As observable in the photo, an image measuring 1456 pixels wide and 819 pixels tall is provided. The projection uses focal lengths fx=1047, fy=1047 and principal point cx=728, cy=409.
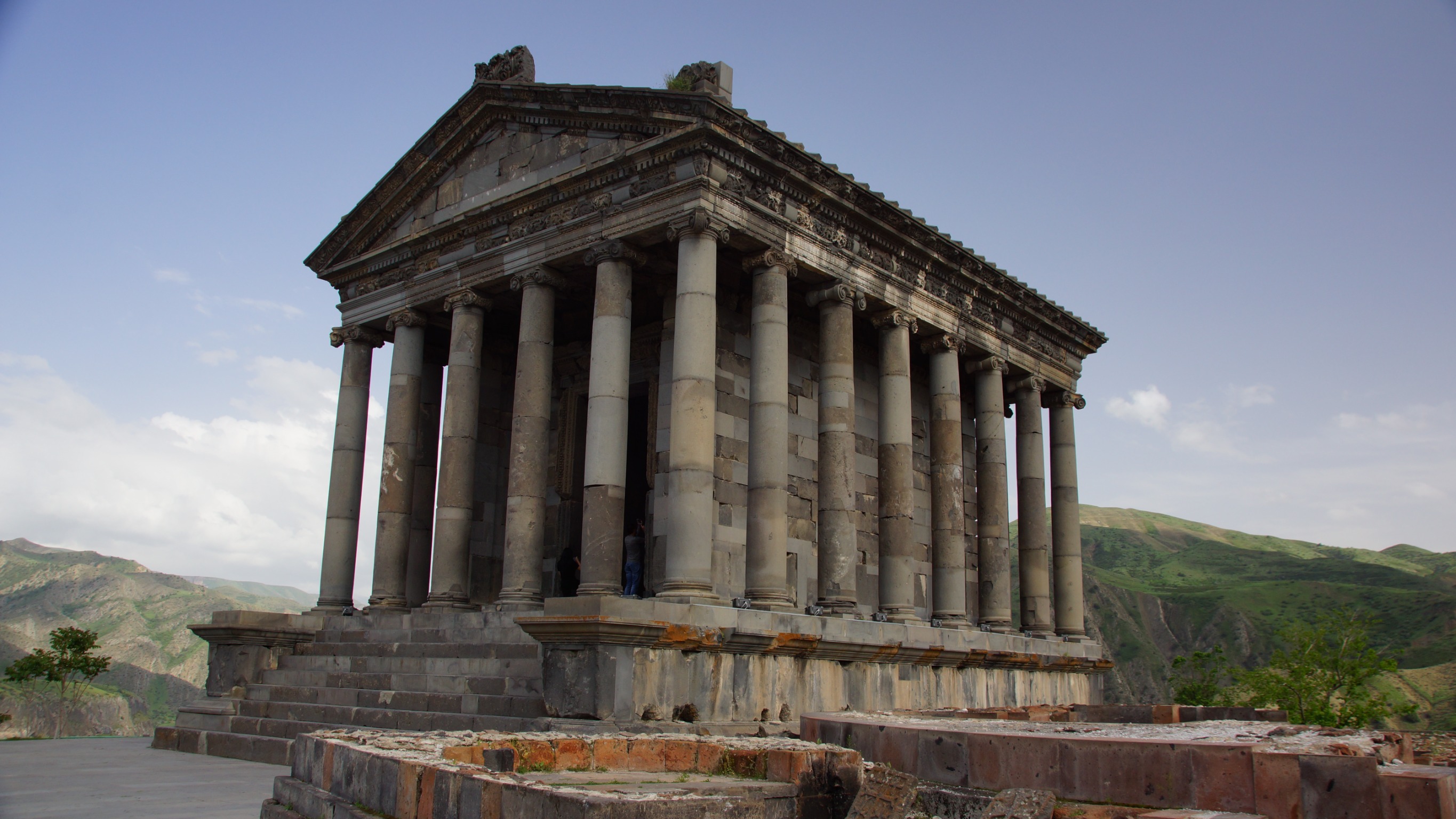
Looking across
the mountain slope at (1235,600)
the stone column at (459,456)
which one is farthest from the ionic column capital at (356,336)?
the mountain slope at (1235,600)

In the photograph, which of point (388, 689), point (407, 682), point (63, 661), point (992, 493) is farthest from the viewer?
point (63, 661)

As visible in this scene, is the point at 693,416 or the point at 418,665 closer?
the point at 693,416

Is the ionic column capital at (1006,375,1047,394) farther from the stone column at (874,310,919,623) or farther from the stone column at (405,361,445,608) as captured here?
the stone column at (405,361,445,608)

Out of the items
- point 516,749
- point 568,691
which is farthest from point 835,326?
point 516,749

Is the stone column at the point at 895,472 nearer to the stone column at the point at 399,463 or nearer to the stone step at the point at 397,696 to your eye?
the stone step at the point at 397,696

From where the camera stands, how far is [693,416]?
48.2 ft

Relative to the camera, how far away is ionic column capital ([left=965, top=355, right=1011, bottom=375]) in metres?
21.8

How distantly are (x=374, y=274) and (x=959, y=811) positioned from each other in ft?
55.0

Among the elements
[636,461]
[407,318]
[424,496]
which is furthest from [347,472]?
[636,461]

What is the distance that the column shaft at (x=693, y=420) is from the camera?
1431 cm

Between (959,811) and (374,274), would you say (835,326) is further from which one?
(959,811)

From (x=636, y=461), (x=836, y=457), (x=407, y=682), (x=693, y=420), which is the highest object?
(x=636, y=461)

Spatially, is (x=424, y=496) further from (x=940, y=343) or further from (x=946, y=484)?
(x=940, y=343)

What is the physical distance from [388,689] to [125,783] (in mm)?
4511
